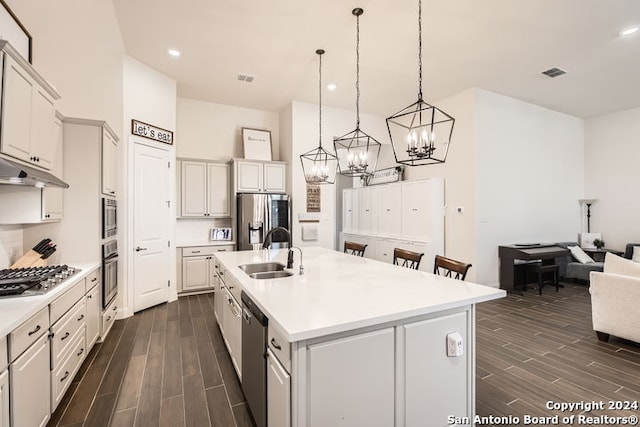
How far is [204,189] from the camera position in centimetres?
543

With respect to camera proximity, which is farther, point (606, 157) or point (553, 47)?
point (606, 157)

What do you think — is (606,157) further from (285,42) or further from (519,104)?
(285,42)

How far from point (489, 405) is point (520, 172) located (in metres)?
4.82

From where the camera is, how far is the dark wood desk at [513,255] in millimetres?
4906

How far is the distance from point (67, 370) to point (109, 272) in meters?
1.33

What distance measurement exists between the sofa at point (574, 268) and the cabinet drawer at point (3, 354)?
733 cm

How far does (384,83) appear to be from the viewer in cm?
501

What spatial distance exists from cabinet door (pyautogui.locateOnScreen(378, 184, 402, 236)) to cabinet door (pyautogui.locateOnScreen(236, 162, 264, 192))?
8.37 ft

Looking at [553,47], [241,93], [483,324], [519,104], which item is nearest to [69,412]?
[483,324]

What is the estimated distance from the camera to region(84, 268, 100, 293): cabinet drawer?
2682mm

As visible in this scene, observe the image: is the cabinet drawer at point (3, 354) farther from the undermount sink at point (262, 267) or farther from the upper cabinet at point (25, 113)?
the undermount sink at point (262, 267)

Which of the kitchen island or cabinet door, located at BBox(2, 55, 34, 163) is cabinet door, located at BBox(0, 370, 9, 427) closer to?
the kitchen island

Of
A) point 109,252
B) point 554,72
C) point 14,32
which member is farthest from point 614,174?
point 14,32

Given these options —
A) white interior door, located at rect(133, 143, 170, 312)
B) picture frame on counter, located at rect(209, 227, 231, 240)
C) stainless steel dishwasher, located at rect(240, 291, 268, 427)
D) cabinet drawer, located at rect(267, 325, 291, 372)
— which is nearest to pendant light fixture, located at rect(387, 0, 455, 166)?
cabinet drawer, located at rect(267, 325, 291, 372)
